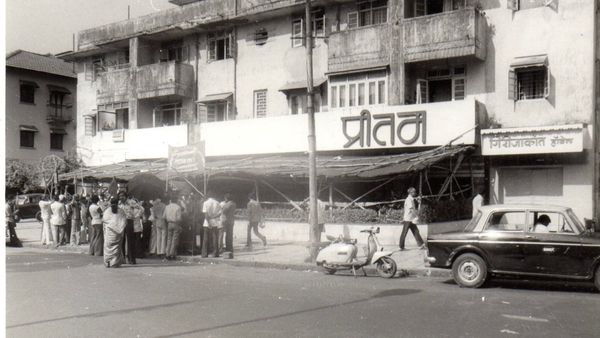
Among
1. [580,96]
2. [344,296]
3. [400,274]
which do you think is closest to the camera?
[344,296]

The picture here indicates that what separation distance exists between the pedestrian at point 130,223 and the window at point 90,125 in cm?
1830

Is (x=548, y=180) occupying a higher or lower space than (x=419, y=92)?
lower

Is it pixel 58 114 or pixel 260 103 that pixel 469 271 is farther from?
pixel 58 114

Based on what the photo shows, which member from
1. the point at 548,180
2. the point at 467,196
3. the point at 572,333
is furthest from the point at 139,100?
the point at 572,333

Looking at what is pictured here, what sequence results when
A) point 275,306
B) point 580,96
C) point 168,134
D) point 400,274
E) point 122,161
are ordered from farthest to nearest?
point 122,161 → point 168,134 → point 580,96 → point 400,274 → point 275,306

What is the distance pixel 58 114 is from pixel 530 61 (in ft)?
105

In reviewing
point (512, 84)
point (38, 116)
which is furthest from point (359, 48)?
point (38, 116)

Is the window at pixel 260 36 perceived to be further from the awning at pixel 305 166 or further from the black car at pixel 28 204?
the black car at pixel 28 204

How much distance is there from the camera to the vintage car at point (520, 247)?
10211 mm

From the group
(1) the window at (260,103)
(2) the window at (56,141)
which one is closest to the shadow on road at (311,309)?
(1) the window at (260,103)

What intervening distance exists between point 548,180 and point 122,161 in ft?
64.0

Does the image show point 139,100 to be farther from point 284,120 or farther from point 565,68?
point 565,68

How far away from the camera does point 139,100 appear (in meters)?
29.8

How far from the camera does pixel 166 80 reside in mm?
28062
